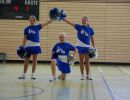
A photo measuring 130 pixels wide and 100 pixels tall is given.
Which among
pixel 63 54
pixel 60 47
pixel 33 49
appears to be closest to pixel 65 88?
pixel 63 54

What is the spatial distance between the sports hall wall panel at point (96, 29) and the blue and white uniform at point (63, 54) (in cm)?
567

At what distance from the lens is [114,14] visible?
16.4 meters

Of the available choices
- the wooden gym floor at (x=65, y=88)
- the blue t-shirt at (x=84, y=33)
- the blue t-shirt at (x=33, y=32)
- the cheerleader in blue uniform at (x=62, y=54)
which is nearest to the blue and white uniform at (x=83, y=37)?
the blue t-shirt at (x=84, y=33)

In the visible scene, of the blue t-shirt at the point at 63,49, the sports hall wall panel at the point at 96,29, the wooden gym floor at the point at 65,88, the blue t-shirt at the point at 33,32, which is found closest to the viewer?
the wooden gym floor at the point at 65,88

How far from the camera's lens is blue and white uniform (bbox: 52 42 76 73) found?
10805mm

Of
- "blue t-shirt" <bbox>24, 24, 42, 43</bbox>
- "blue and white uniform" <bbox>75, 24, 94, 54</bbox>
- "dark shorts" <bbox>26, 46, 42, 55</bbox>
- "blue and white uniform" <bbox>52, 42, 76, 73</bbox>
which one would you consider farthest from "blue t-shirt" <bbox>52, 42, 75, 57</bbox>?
"blue t-shirt" <bbox>24, 24, 42, 43</bbox>

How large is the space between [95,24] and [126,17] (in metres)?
1.28

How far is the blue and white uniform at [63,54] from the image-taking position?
10.8 metres

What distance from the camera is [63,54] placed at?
10.8 meters

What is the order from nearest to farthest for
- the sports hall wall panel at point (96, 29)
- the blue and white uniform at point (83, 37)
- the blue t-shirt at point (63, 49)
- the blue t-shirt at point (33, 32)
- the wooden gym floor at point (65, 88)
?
1. the wooden gym floor at point (65, 88)
2. the blue t-shirt at point (63, 49)
3. the blue t-shirt at point (33, 32)
4. the blue and white uniform at point (83, 37)
5. the sports hall wall panel at point (96, 29)

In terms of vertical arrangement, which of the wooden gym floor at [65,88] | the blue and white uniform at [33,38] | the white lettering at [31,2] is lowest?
the wooden gym floor at [65,88]

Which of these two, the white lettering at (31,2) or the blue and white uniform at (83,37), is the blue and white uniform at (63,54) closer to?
the blue and white uniform at (83,37)

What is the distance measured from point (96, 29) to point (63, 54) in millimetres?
5880

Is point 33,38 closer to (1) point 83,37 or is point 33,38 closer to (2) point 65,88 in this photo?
(1) point 83,37
